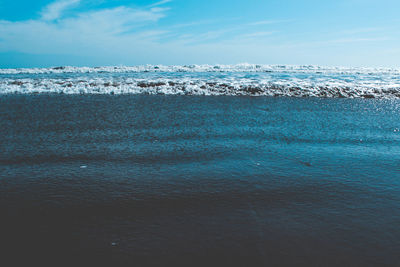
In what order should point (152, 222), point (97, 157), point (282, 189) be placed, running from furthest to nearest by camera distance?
point (97, 157) → point (282, 189) → point (152, 222)

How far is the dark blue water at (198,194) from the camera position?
11.1ft

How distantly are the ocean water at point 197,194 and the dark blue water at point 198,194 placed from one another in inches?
0.9

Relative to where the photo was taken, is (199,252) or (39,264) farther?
(199,252)

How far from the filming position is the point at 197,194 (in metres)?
4.80

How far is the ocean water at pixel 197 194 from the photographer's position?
337cm

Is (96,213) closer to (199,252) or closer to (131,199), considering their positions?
(131,199)

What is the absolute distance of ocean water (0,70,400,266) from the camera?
337cm

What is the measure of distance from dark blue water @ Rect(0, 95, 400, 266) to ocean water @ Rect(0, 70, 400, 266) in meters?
0.02

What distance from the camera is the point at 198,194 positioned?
4805mm

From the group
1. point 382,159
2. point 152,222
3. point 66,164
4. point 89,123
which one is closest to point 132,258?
point 152,222

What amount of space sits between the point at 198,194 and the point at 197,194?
0.7 inches

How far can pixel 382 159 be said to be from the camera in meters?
6.76

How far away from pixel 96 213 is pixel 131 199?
62cm

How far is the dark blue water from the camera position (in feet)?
11.1
